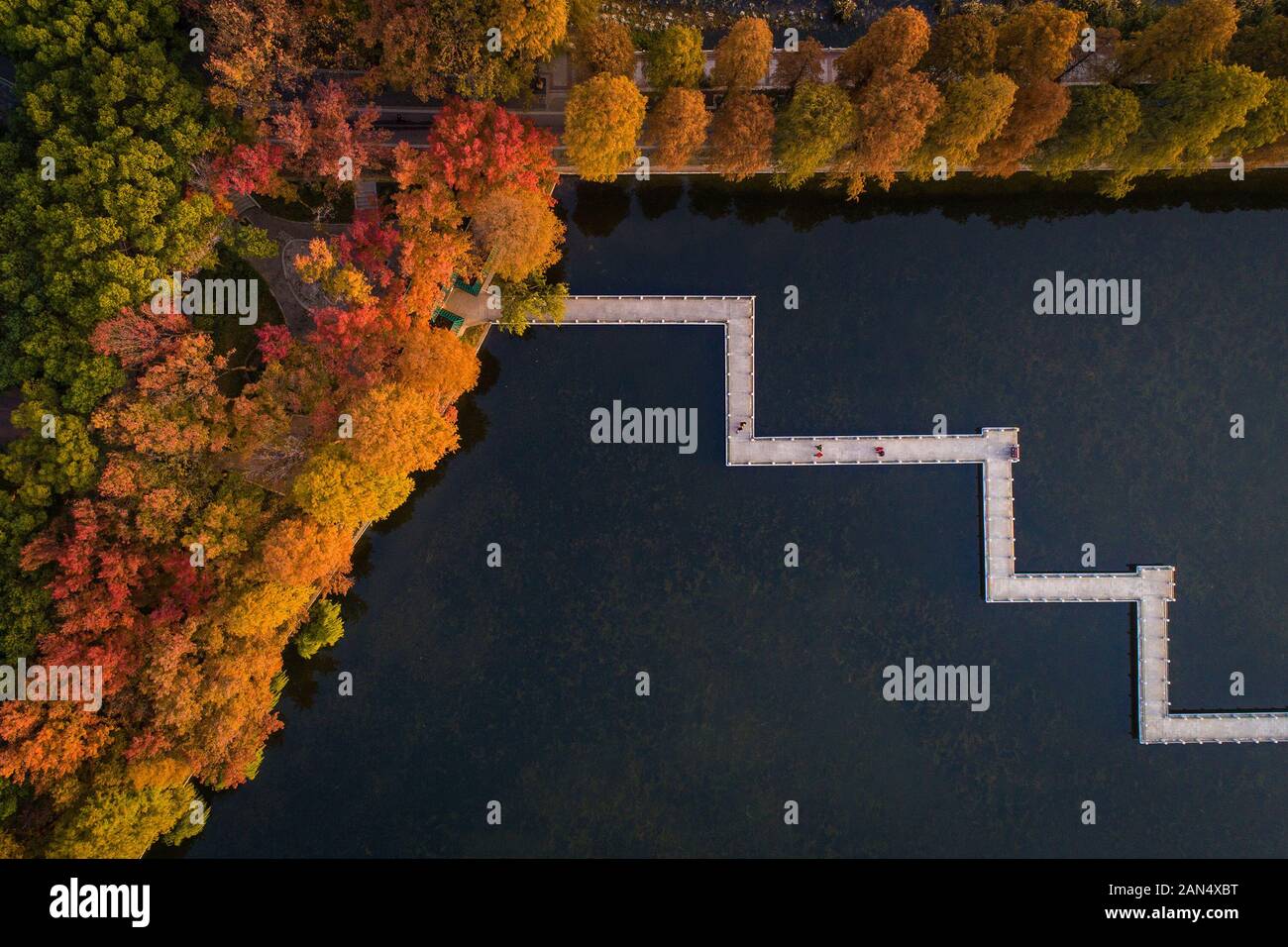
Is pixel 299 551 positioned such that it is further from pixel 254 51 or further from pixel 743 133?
pixel 743 133

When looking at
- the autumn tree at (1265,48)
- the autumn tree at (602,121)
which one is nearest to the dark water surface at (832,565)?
the autumn tree at (602,121)

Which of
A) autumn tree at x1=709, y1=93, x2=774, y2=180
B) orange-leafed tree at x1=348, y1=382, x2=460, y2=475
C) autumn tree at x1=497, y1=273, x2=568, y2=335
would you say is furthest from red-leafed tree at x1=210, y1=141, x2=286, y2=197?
autumn tree at x1=709, y1=93, x2=774, y2=180

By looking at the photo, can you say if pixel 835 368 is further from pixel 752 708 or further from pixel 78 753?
pixel 78 753

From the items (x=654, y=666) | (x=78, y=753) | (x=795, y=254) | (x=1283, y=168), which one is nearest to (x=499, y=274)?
(x=795, y=254)

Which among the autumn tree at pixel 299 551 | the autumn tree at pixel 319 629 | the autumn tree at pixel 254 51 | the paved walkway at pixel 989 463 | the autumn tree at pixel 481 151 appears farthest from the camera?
the paved walkway at pixel 989 463

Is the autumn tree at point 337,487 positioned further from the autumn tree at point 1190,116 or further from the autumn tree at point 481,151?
the autumn tree at point 1190,116

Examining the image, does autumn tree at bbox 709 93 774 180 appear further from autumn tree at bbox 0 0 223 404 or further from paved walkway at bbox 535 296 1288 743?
autumn tree at bbox 0 0 223 404
